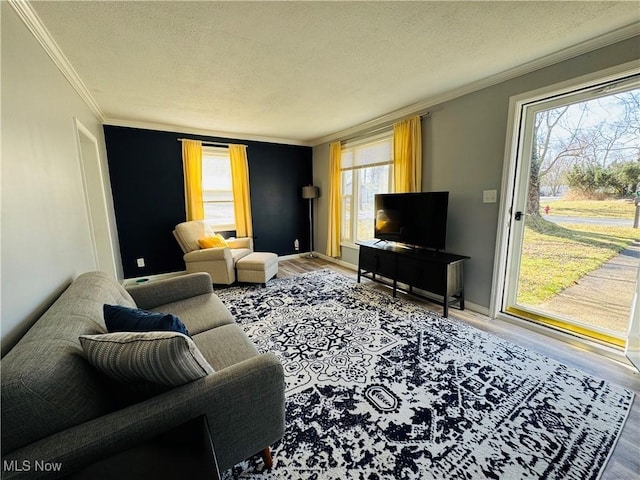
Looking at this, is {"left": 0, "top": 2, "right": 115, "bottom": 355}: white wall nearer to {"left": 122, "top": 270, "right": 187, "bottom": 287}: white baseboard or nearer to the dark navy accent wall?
the dark navy accent wall

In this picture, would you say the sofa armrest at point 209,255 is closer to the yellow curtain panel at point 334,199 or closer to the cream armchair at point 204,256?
the cream armchair at point 204,256

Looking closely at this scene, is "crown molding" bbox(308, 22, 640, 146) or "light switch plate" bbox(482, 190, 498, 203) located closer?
"crown molding" bbox(308, 22, 640, 146)

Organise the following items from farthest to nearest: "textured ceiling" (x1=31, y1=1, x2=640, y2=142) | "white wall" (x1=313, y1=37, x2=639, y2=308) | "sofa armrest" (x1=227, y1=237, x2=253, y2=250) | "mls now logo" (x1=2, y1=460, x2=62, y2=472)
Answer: "sofa armrest" (x1=227, y1=237, x2=253, y2=250), "white wall" (x1=313, y1=37, x2=639, y2=308), "textured ceiling" (x1=31, y1=1, x2=640, y2=142), "mls now logo" (x1=2, y1=460, x2=62, y2=472)

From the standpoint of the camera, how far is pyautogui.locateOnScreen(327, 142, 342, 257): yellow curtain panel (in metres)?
4.55

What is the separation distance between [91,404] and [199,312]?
108 centimetres

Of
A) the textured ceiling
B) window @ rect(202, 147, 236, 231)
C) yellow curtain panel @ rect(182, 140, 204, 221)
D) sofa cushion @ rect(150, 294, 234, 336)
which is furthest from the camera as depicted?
window @ rect(202, 147, 236, 231)

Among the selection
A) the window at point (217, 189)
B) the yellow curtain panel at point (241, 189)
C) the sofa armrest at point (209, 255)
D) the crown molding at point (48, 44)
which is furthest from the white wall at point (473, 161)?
the crown molding at point (48, 44)

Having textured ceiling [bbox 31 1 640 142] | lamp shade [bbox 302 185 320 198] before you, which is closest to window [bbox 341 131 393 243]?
lamp shade [bbox 302 185 320 198]

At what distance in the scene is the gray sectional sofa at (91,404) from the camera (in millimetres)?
714

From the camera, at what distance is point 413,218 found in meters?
3.13

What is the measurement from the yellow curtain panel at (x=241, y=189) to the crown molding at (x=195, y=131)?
200mm

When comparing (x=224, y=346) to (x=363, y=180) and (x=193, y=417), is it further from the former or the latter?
(x=363, y=180)

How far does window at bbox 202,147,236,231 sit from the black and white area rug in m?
2.55

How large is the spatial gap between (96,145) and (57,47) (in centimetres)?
151
